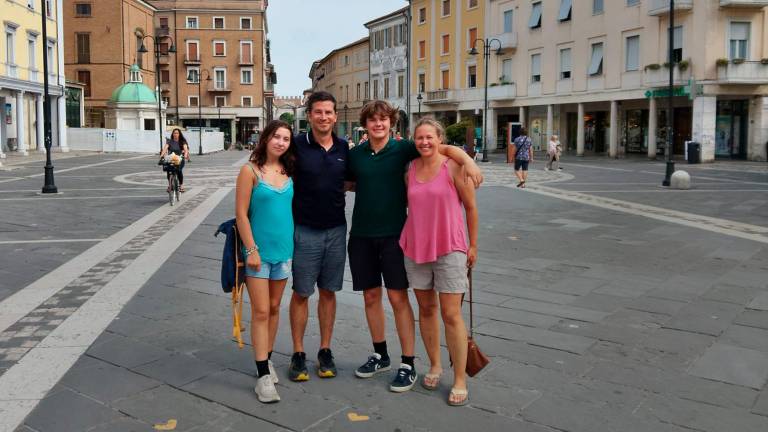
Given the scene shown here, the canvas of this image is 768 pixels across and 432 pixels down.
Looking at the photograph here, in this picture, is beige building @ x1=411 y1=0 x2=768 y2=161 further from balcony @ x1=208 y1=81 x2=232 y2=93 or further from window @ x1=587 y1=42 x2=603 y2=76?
balcony @ x1=208 y1=81 x2=232 y2=93

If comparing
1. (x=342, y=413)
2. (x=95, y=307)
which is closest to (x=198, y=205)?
(x=95, y=307)

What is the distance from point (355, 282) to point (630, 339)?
2.24 m

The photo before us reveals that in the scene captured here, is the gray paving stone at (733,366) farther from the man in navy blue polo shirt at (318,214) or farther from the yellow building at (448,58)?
the yellow building at (448,58)

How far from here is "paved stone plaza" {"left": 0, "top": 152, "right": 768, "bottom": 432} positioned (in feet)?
13.1

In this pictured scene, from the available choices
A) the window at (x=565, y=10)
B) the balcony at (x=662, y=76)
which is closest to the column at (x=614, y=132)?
the balcony at (x=662, y=76)

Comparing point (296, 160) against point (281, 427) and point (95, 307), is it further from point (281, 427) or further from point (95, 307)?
point (95, 307)

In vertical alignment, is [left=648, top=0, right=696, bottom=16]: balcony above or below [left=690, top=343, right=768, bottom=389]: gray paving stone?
above

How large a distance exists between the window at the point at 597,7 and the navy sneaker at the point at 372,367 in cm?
3828

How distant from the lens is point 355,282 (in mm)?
4535

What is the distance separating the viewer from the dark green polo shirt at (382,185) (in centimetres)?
434

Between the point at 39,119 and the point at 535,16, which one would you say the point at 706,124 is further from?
the point at 39,119

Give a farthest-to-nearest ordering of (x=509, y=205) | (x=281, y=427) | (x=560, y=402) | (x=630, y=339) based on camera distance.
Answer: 1. (x=509, y=205)
2. (x=630, y=339)
3. (x=560, y=402)
4. (x=281, y=427)

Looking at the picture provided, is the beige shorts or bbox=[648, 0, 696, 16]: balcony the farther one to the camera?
bbox=[648, 0, 696, 16]: balcony

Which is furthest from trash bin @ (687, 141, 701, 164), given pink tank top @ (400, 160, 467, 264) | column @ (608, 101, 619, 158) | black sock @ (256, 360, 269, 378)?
black sock @ (256, 360, 269, 378)
